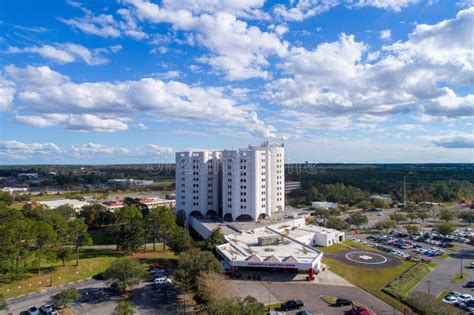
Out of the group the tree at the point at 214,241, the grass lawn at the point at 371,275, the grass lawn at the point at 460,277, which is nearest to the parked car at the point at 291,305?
the grass lawn at the point at 371,275

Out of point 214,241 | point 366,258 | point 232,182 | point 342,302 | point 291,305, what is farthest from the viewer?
point 232,182

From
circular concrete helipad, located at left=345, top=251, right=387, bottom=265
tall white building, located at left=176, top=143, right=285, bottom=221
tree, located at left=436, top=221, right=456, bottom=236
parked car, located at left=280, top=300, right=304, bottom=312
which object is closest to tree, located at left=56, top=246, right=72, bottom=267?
parked car, located at left=280, top=300, right=304, bottom=312

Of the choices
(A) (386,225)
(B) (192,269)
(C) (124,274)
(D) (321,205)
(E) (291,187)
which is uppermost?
(E) (291,187)

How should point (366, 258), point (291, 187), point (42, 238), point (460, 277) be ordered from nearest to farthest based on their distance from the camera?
point (460, 277) < point (42, 238) < point (366, 258) < point (291, 187)

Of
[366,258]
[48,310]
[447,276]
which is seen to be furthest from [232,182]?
[48,310]

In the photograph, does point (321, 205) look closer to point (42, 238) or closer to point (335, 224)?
point (335, 224)

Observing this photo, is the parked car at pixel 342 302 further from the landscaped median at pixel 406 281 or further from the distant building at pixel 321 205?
the distant building at pixel 321 205

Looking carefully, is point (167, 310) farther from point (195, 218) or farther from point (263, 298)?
point (195, 218)

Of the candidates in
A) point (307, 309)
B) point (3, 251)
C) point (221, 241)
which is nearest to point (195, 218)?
point (221, 241)
